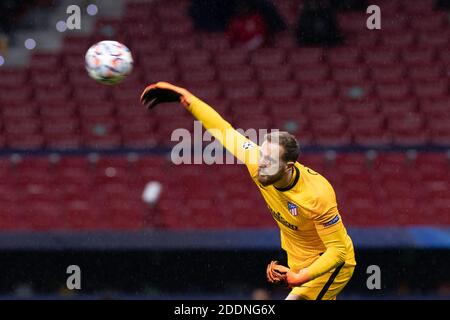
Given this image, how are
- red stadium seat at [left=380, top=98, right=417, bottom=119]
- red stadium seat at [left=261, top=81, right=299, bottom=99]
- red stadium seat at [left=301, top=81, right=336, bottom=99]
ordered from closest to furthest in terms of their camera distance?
red stadium seat at [left=380, top=98, right=417, bottom=119], red stadium seat at [left=301, top=81, right=336, bottom=99], red stadium seat at [left=261, top=81, right=299, bottom=99]

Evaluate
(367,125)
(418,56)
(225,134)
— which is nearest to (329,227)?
(225,134)

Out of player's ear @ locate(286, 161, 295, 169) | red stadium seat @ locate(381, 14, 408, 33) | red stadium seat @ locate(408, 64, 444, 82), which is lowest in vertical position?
player's ear @ locate(286, 161, 295, 169)

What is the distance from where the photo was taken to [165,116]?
13.3 m

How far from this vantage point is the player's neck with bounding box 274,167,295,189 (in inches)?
279

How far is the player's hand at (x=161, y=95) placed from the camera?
7.18 m

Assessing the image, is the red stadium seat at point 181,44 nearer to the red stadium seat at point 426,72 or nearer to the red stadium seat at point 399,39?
the red stadium seat at point 399,39

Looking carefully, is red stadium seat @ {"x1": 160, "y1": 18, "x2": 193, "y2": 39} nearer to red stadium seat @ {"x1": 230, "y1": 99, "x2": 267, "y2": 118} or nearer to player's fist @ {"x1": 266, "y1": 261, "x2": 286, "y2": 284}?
red stadium seat @ {"x1": 230, "y1": 99, "x2": 267, "y2": 118}

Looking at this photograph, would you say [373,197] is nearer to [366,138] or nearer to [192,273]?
[366,138]

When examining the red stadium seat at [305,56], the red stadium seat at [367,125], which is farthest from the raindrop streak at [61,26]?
the red stadium seat at [367,125]

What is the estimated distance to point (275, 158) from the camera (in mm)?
6922

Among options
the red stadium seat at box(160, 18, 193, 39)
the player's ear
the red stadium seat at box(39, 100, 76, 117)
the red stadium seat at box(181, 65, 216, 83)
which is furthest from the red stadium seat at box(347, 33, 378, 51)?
the player's ear

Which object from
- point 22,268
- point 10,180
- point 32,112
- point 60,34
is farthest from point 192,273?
point 60,34

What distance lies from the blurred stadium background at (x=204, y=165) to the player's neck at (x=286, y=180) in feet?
11.2

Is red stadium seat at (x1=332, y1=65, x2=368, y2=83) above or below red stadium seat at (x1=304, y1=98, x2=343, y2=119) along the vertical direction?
above
